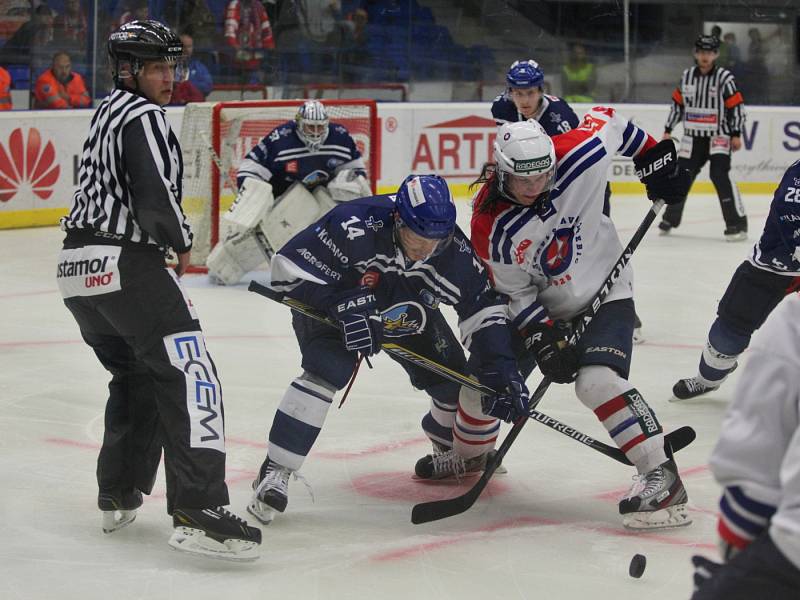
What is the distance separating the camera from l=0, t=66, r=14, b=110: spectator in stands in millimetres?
7961

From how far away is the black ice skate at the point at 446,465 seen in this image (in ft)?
11.5

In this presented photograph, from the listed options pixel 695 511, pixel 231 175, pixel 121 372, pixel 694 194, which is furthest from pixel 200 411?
pixel 694 194

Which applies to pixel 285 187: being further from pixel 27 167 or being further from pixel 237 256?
pixel 27 167

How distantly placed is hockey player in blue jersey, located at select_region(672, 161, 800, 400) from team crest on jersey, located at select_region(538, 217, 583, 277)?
73cm

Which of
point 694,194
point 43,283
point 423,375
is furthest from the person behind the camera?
point 694,194

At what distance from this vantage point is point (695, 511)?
3.25 metres

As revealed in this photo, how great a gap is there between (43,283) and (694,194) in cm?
559

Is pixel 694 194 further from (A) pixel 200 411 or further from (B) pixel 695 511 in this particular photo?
(A) pixel 200 411

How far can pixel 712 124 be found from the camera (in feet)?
26.5

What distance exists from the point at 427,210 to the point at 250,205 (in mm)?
3540

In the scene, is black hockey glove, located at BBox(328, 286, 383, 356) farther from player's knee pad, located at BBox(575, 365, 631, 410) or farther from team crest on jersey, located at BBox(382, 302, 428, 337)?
player's knee pad, located at BBox(575, 365, 631, 410)

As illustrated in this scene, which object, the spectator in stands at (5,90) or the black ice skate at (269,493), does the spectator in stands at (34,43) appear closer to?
the spectator in stands at (5,90)

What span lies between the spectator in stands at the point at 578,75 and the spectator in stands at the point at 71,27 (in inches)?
158

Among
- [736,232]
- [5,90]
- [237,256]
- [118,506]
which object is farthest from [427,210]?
[5,90]
